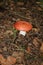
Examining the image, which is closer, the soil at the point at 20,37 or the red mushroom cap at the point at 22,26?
the soil at the point at 20,37

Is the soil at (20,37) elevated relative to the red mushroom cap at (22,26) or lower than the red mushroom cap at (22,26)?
lower

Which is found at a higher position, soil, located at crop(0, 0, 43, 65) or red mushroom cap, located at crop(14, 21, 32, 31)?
red mushroom cap, located at crop(14, 21, 32, 31)

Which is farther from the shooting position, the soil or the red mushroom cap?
the red mushroom cap

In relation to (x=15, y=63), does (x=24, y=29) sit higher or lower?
higher

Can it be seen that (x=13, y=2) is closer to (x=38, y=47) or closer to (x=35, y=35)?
(x=35, y=35)

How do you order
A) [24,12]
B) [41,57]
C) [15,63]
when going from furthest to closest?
[24,12]
[41,57]
[15,63]

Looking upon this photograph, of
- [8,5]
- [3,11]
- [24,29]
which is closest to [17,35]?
[24,29]

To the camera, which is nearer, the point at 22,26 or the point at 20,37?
the point at 22,26

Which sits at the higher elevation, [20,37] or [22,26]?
[22,26]
